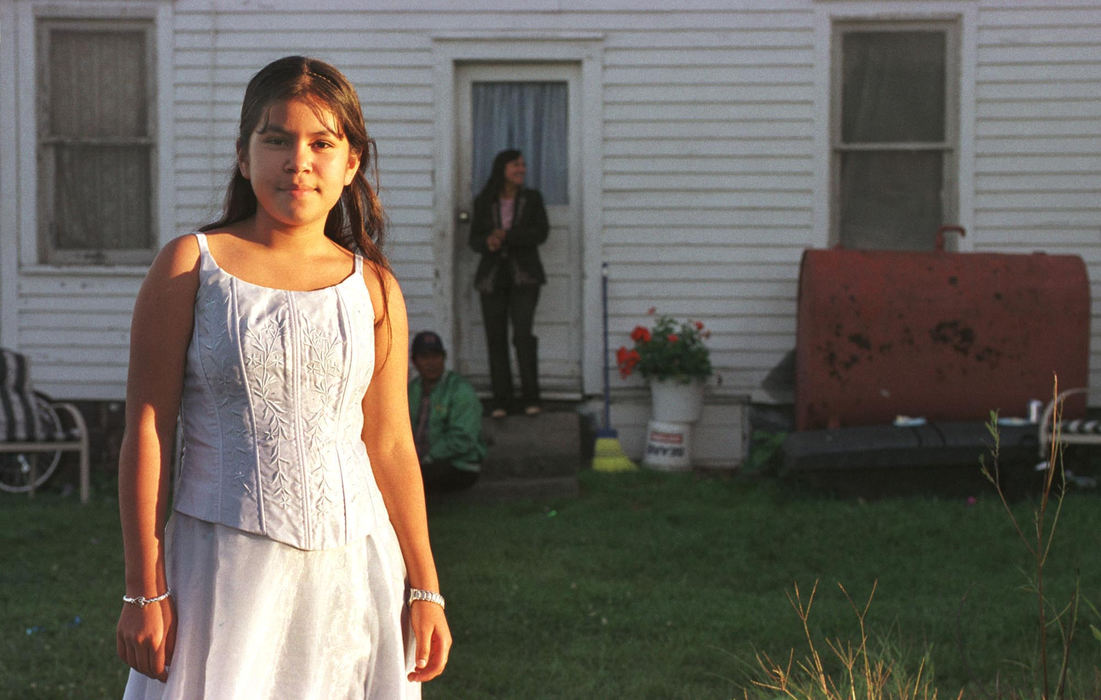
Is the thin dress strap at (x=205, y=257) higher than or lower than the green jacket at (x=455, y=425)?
higher

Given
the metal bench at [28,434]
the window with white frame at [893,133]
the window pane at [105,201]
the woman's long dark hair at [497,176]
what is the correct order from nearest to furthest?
the metal bench at [28,434] → the woman's long dark hair at [497,176] → the window with white frame at [893,133] → the window pane at [105,201]

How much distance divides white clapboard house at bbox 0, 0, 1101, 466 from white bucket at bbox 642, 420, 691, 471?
0.35 m

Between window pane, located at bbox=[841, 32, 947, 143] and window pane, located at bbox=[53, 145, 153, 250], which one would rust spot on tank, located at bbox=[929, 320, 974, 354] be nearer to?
window pane, located at bbox=[841, 32, 947, 143]

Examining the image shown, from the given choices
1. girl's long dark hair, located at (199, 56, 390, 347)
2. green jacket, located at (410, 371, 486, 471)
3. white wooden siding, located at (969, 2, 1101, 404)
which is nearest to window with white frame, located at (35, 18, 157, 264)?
green jacket, located at (410, 371, 486, 471)

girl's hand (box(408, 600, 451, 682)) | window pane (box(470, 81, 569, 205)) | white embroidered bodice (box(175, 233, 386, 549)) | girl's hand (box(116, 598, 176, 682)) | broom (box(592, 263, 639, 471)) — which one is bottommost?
broom (box(592, 263, 639, 471))

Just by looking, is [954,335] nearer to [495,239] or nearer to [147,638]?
[495,239]

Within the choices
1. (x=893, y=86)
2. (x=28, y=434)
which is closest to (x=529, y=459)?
(x=28, y=434)

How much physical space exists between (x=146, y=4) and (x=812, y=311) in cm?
514

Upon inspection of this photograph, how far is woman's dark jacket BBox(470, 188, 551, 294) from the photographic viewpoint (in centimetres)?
843

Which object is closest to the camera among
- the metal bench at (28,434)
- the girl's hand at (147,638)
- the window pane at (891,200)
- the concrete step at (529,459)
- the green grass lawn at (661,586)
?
the girl's hand at (147,638)

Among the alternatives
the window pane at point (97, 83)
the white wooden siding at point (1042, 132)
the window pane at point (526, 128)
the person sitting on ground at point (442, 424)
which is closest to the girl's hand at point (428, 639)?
the person sitting on ground at point (442, 424)

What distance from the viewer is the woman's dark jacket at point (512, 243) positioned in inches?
332

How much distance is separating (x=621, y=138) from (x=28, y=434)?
4.42m

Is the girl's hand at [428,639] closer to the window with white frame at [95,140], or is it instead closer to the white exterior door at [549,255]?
the white exterior door at [549,255]
